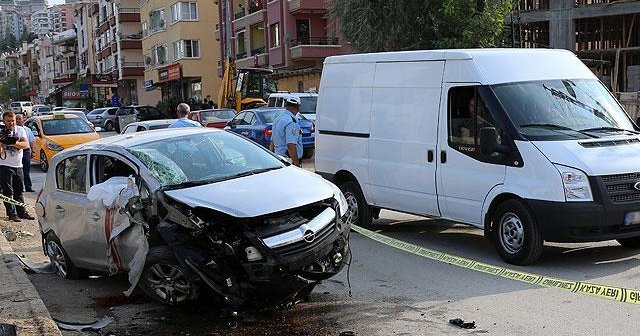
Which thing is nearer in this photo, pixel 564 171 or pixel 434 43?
pixel 564 171

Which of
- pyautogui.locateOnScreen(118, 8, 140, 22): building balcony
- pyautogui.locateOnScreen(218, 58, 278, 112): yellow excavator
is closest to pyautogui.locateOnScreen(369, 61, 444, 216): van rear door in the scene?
pyautogui.locateOnScreen(218, 58, 278, 112): yellow excavator

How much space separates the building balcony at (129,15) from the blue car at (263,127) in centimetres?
5584

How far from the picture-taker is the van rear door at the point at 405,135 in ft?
27.5

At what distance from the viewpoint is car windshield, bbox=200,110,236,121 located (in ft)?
82.3

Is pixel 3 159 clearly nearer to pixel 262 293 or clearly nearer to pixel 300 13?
pixel 262 293

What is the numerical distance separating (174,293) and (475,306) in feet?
8.43

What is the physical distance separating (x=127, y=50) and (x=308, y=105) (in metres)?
55.6

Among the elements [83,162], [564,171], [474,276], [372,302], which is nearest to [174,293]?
[372,302]

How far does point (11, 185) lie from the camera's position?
39.1 feet

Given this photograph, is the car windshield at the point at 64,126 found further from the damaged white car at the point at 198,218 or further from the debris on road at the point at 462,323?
the debris on road at the point at 462,323

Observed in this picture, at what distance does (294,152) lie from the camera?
11.8 meters

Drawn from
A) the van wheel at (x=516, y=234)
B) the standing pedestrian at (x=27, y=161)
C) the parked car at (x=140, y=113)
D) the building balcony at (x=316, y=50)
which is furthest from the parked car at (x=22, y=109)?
the van wheel at (x=516, y=234)

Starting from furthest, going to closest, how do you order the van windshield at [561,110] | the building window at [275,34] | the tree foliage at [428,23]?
1. the building window at [275,34]
2. the tree foliage at [428,23]
3. the van windshield at [561,110]

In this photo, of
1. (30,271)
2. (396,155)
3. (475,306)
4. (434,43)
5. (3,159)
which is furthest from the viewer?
(434,43)
